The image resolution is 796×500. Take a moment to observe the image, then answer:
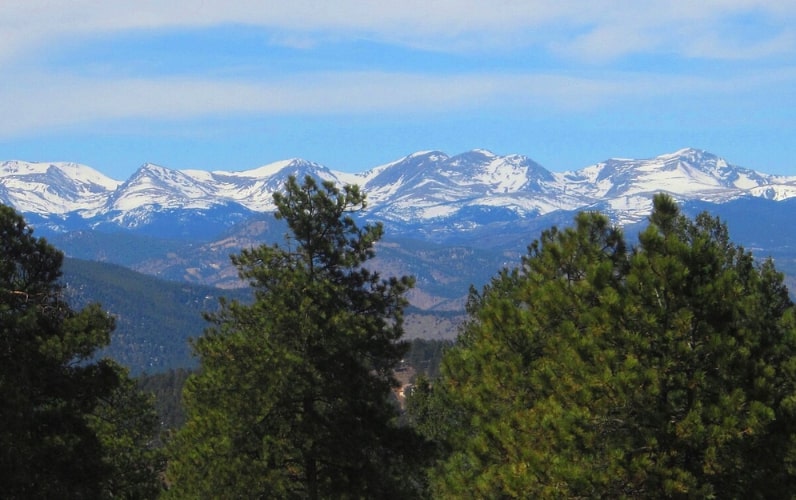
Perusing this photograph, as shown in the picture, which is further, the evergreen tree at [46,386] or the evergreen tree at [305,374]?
the evergreen tree at [305,374]

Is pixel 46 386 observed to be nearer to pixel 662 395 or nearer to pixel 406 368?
pixel 406 368

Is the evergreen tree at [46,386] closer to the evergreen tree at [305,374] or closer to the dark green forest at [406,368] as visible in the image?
the dark green forest at [406,368]

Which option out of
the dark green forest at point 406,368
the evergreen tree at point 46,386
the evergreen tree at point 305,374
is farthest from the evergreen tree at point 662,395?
the evergreen tree at point 46,386

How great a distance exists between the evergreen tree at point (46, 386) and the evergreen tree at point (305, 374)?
11.7 ft

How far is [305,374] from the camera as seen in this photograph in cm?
2639

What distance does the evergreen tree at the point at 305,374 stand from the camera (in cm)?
2603

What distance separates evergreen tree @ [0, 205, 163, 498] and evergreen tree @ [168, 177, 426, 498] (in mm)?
3562

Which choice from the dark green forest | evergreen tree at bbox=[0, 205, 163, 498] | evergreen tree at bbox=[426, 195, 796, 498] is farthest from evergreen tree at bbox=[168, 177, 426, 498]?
evergreen tree at bbox=[426, 195, 796, 498]

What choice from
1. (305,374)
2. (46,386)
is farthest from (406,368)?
(46,386)

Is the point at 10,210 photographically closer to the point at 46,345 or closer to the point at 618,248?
the point at 46,345

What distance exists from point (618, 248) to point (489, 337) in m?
3.74

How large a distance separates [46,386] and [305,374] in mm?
6949

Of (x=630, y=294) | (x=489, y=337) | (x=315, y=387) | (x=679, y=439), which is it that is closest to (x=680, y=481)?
(x=679, y=439)

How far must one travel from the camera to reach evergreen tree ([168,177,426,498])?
26031 mm
